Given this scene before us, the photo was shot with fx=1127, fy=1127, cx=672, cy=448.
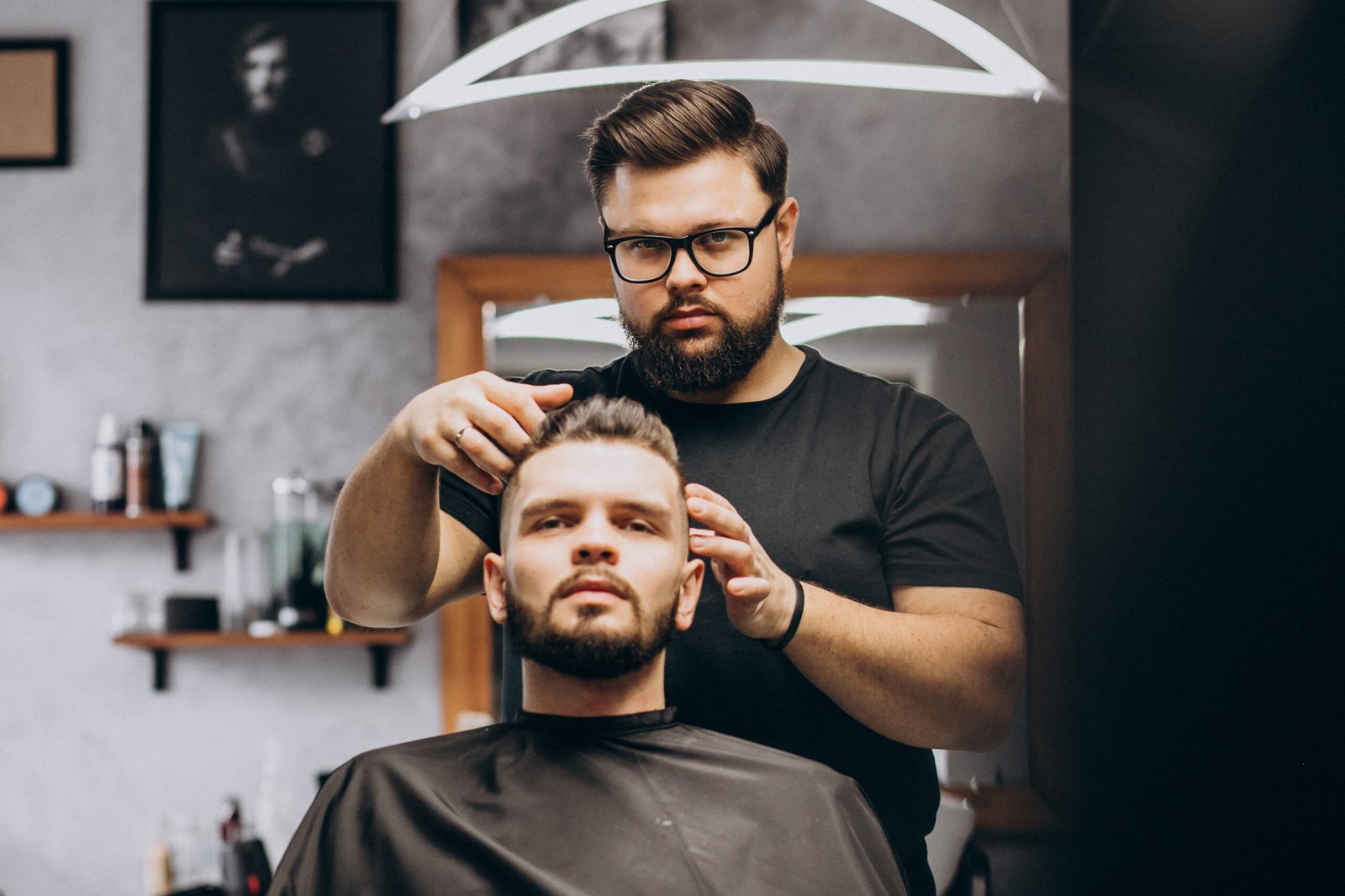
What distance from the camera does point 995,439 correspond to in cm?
282

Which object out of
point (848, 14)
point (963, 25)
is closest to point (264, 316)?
point (848, 14)

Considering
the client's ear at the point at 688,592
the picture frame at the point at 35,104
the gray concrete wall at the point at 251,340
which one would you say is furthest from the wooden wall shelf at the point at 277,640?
the client's ear at the point at 688,592

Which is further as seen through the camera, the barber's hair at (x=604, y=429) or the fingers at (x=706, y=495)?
the barber's hair at (x=604, y=429)

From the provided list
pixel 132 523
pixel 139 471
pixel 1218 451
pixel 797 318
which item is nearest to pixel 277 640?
pixel 132 523

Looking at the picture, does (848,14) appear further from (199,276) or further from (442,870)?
(442,870)

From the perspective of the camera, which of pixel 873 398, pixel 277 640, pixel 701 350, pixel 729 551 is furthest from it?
pixel 277 640

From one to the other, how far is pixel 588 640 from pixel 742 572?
0.22 metres

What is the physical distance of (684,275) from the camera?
4.52ft

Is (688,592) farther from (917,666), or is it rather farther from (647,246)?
(647,246)

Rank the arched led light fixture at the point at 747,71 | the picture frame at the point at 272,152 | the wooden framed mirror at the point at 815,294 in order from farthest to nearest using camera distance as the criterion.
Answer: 1. the picture frame at the point at 272,152
2. the arched led light fixture at the point at 747,71
3. the wooden framed mirror at the point at 815,294

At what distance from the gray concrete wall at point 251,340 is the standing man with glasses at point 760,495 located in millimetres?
1730

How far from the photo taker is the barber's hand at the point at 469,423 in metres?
1.25

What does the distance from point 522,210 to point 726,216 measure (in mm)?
1909

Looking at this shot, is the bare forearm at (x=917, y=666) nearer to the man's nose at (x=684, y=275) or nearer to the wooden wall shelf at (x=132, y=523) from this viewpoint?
the man's nose at (x=684, y=275)
